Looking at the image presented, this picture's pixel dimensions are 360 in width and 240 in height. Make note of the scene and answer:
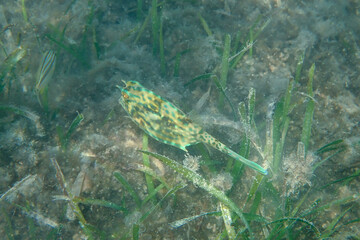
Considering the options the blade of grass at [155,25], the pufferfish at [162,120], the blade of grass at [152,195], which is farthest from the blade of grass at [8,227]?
the blade of grass at [155,25]

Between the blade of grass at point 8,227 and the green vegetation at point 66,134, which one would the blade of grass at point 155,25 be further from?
the blade of grass at point 8,227

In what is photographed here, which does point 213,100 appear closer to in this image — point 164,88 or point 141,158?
point 164,88

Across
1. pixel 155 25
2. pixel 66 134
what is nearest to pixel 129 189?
pixel 66 134

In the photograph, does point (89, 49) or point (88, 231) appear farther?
point (89, 49)

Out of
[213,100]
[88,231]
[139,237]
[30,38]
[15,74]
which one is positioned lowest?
[139,237]

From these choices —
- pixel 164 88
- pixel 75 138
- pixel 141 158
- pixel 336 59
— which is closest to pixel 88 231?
pixel 141 158

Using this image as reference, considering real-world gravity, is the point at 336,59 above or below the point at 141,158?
above

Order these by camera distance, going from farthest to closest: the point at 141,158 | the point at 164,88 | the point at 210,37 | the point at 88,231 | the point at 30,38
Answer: the point at 30,38
the point at 210,37
the point at 164,88
the point at 141,158
the point at 88,231
